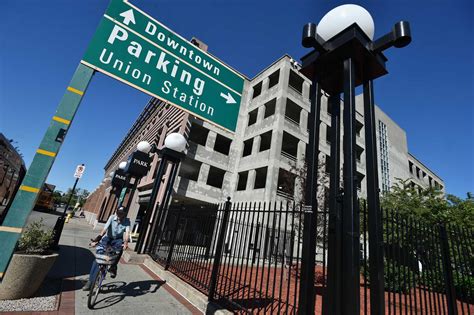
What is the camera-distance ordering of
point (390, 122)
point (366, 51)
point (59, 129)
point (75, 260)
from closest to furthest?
point (366, 51)
point (59, 129)
point (75, 260)
point (390, 122)

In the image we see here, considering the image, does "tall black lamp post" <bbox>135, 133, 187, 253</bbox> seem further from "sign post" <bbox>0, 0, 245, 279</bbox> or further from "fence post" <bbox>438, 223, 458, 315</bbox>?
"fence post" <bbox>438, 223, 458, 315</bbox>

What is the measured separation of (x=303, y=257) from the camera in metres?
2.23

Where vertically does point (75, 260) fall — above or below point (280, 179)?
below

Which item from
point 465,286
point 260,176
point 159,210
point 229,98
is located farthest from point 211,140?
point 465,286

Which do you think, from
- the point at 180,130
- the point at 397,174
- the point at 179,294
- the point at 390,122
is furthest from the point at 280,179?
the point at 390,122

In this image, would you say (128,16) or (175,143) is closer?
(128,16)

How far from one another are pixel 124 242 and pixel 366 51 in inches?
222

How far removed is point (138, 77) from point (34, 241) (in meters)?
3.80

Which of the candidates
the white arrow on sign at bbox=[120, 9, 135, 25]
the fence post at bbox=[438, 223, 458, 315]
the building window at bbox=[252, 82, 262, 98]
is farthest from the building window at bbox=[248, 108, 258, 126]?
the white arrow on sign at bbox=[120, 9, 135, 25]

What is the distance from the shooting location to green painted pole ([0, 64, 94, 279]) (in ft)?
7.62

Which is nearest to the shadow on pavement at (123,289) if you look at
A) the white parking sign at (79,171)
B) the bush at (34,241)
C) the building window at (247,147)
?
the bush at (34,241)

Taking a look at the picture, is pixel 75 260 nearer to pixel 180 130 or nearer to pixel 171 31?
pixel 171 31

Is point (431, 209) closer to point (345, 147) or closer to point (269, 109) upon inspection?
point (269, 109)

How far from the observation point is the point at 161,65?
346cm
